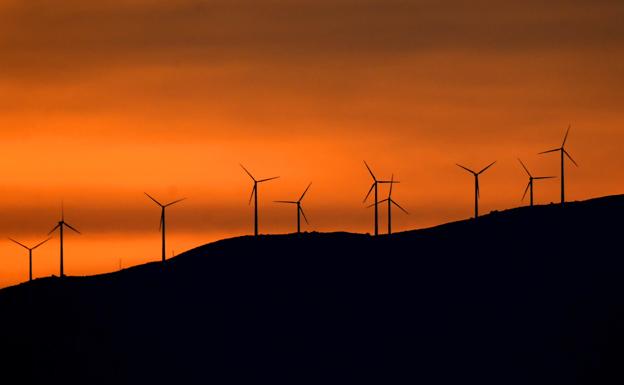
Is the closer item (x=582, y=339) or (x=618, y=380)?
(x=618, y=380)

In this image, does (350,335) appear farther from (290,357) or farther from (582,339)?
(582,339)

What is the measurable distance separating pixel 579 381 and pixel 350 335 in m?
37.4

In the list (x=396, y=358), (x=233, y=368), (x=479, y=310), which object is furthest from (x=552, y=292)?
(x=233, y=368)

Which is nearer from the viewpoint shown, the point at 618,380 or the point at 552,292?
the point at 618,380

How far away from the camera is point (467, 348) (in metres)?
181

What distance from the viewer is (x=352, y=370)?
181125 mm

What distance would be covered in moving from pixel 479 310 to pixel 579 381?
30295 mm

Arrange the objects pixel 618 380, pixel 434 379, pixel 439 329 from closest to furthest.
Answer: pixel 618 380
pixel 434 379
pixel 439 329

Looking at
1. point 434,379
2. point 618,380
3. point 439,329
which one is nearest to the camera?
point 618,380

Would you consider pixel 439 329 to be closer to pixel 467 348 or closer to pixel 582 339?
pixel 467 348

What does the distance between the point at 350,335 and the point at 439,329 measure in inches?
436

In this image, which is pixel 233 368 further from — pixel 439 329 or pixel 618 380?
pixel 618 380

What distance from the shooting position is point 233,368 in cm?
19088

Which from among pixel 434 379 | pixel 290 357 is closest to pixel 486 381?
pixel 434 379
